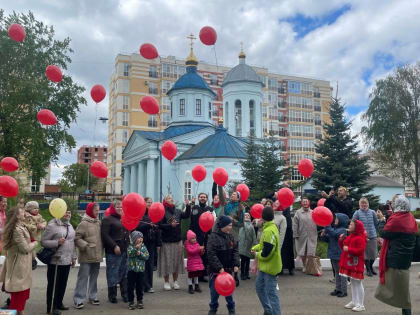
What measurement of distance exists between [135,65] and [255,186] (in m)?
48.3

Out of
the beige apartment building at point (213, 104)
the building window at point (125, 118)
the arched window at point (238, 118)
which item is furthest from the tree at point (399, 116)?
the building window at point (125, 118)

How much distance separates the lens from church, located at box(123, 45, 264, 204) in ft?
102

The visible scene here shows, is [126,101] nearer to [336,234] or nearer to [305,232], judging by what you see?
[305,232]

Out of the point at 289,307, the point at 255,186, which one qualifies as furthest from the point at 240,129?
the point at 289,307

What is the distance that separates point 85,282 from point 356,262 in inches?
184

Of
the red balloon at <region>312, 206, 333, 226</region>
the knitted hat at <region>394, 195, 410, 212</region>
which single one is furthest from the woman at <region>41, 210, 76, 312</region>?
the knitted hat at <region>394, 195, 410, 212</region>

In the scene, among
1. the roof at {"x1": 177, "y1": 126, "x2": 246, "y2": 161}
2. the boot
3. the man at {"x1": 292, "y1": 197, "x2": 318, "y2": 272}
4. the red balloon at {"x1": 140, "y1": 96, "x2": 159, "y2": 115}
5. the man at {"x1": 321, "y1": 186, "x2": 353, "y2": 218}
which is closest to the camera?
the boot

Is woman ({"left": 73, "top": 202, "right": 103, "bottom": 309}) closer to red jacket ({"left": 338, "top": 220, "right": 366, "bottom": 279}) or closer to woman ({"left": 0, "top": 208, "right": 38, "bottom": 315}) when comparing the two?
woman ({"left": 0, "top": 208, "right": 38, "bottom": 315})

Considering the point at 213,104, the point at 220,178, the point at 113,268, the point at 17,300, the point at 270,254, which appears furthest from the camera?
the point at 213,104

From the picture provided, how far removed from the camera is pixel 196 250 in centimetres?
768

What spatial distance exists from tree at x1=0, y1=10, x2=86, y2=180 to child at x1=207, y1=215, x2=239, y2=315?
22.5 meters

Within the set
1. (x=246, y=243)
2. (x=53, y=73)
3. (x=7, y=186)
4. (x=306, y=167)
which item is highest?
(x=53, y=73)

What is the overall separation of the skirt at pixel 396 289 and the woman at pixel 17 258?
509cm

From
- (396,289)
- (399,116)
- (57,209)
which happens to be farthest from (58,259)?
(399,116)
